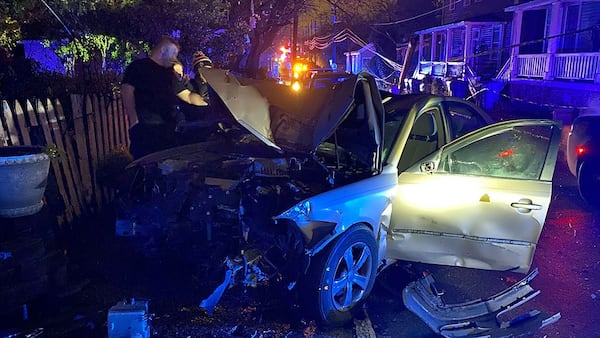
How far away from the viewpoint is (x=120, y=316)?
3059mm

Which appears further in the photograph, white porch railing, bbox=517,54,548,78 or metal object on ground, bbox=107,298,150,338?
white porch railing, bbox=517,54,548,78

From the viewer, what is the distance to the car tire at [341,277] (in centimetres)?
347

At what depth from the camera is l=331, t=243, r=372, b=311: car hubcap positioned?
3.65m

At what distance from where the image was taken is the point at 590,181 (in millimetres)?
6762

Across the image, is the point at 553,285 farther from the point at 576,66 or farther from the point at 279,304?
the point at 576,66

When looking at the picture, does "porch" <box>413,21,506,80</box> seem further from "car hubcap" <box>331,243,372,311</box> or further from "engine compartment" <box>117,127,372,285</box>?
"car hubcap" <box>331,243,372,311</box>

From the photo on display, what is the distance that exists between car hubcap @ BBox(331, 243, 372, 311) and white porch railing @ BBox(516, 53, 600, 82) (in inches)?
487

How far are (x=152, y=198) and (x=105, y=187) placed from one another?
2.23 meters

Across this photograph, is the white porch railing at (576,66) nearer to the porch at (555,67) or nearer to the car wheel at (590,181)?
the porch at (555,67)

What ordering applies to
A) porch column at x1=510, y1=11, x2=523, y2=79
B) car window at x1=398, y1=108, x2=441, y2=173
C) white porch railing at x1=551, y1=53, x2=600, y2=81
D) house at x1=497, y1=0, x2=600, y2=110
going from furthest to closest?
porch column at x1=510, y1=11, x2=523, y2=79
house at x1=497, y1=0, x2=600, y2=110
white porch railing at x1=551, y1=53, x2=600, y2=81
car window at x1=398, y1=108, x2=441, y2=173

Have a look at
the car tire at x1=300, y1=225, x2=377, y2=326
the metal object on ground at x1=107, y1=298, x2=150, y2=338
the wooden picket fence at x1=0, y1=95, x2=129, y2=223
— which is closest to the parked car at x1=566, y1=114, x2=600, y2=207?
the car tire at x1=300, y1=225, x2=377, y2=326

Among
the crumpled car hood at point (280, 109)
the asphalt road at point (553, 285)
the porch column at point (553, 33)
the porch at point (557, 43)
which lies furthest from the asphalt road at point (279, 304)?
the porch column at point (553, 33)

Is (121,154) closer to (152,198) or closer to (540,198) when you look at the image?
(152,198)

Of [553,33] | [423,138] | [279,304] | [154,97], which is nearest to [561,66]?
[553,33]
